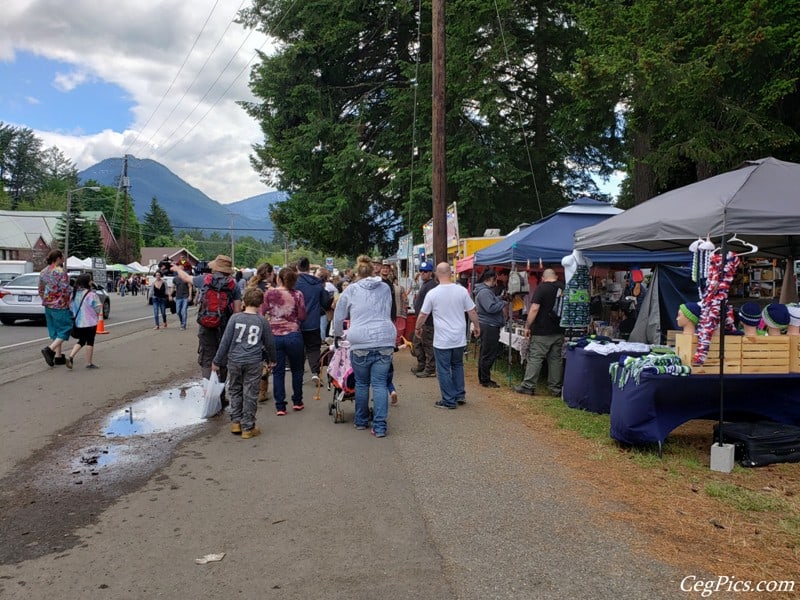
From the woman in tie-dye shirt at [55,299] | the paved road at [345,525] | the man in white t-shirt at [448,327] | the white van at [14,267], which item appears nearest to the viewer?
the paved road at [345,525]

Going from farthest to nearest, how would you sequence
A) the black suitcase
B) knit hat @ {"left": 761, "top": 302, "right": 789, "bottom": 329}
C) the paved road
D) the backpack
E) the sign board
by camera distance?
the sign board < the backpack < knit hat @ {"left": 761, "top": 302, "right": 789, "bottom": 329} < the black suitcase < the paved road

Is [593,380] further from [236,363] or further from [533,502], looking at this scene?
[236,363]

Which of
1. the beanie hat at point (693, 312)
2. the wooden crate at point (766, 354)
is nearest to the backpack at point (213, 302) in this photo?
the beanie hat at point (693, 312)

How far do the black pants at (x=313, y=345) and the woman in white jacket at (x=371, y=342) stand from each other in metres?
1.98

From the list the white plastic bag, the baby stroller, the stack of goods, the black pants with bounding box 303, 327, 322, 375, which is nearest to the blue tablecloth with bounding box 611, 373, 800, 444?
the stack of goods

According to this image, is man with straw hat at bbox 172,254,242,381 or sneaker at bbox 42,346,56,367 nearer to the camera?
man with straw hat at bbox 172,254,242,381

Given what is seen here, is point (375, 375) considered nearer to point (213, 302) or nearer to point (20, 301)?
point (213, 302)

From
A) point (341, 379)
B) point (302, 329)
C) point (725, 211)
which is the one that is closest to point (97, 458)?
point (341, 379)

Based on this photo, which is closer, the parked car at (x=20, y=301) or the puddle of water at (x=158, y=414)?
the puddle of water at (x=158, y=414)

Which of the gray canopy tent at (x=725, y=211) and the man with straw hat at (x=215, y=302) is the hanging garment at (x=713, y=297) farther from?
the man with straw hat at (x=215, y=302)

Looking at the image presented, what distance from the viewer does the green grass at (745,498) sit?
464 cm

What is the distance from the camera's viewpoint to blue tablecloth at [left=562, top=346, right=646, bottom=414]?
7.97 meters

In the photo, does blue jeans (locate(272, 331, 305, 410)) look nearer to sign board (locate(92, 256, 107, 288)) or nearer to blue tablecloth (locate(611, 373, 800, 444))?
blue tablecloth (locate(611, 373, 800, 444))

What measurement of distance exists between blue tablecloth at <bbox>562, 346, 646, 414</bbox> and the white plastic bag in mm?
4597
